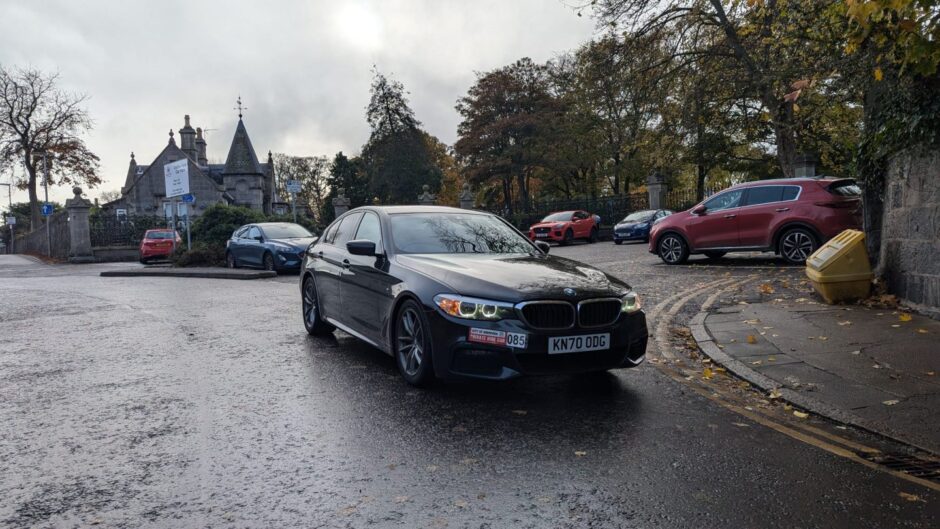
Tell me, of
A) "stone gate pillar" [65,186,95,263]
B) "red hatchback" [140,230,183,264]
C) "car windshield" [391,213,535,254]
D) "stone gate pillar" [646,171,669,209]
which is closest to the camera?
"car windshield" [391,213,535,254]

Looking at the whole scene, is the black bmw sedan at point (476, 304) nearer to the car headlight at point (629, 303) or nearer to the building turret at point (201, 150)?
the car headlight at point (629, 303)

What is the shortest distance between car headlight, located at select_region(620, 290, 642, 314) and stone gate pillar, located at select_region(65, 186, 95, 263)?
110 feet

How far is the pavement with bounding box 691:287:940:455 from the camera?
182 inches

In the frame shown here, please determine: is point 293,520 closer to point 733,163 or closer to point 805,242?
point 805,242

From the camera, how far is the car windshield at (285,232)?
1947 centimetres

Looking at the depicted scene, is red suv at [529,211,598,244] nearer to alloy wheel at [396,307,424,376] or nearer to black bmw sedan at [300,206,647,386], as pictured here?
black bmw sedan at [300,206,647,386]

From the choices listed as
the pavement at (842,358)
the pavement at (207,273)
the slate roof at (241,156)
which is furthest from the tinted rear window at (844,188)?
the slate roof at (241,156)

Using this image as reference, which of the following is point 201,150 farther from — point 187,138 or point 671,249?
point 671,249

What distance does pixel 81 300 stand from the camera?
1295 cm

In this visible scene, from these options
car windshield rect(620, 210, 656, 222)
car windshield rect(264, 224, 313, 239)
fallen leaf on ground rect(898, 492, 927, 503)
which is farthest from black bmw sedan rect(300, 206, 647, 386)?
car windshield rect(620, 210, 656, 222)

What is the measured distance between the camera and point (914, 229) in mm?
8070

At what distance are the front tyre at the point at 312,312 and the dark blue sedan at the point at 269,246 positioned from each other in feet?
32.5

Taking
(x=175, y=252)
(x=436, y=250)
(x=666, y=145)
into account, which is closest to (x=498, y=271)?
(x=436, y=250)

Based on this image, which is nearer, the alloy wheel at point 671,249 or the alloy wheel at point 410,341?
the alloy wheel at point 410,341
